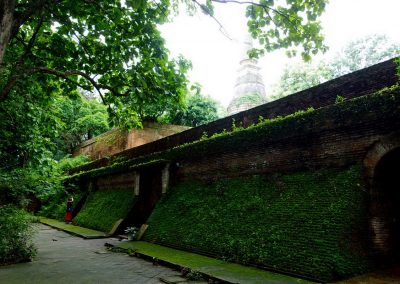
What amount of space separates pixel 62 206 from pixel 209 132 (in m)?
13.3

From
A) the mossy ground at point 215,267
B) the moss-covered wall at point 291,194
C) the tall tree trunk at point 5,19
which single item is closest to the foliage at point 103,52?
the tall tree trunk at point 5,19

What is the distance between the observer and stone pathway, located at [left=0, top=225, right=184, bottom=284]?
6016 millimetres

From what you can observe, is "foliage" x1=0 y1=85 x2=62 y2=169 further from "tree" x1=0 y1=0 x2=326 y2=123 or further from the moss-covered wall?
the moss-covered wall

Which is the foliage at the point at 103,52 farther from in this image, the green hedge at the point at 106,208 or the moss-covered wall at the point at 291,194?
the green hedge at the point at 106,208

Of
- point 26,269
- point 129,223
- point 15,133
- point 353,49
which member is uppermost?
point 353,49

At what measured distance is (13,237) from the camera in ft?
24.8

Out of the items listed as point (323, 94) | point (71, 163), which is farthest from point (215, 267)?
point (71, 163)

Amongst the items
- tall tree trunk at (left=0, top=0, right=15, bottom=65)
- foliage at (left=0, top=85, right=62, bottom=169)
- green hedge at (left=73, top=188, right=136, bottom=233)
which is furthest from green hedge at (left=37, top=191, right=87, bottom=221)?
tall tree trunk at (left=0, top=0, right=15, bottom=65)

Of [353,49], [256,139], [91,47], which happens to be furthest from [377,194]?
[353,49]

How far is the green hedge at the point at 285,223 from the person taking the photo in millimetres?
5551

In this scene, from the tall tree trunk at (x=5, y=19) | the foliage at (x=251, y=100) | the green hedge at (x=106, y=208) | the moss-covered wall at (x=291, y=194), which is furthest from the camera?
the foliage at (x=251, y=100)

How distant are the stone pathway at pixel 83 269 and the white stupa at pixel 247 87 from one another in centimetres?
1821

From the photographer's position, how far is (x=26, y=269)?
6.86 metres

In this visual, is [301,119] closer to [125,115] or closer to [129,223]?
[125,115]
